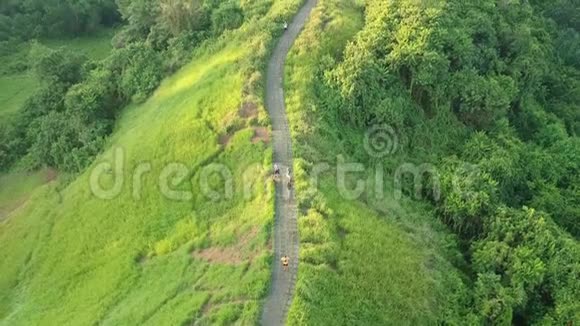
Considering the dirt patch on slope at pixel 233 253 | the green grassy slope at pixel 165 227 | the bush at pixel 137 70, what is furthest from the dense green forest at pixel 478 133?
the bush at pixel 137 70

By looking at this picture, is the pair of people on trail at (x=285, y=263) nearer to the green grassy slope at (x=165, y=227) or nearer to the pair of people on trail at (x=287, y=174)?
the green grassy slope at (x=165, y=227)

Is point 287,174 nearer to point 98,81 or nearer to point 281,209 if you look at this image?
point 281,209

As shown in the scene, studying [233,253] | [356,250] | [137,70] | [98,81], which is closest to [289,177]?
[233,253]

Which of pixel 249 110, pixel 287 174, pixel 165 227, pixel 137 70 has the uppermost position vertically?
pixel 137 70

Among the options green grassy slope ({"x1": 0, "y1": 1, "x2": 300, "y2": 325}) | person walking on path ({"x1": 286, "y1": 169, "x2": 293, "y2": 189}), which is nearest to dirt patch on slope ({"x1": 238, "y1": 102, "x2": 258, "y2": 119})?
green grassy slope ({"x1": 0, "y1": 1, "x2": 300, "y2": 325})

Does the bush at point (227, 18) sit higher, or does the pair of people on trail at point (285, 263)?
the bush at point (227, 18)
